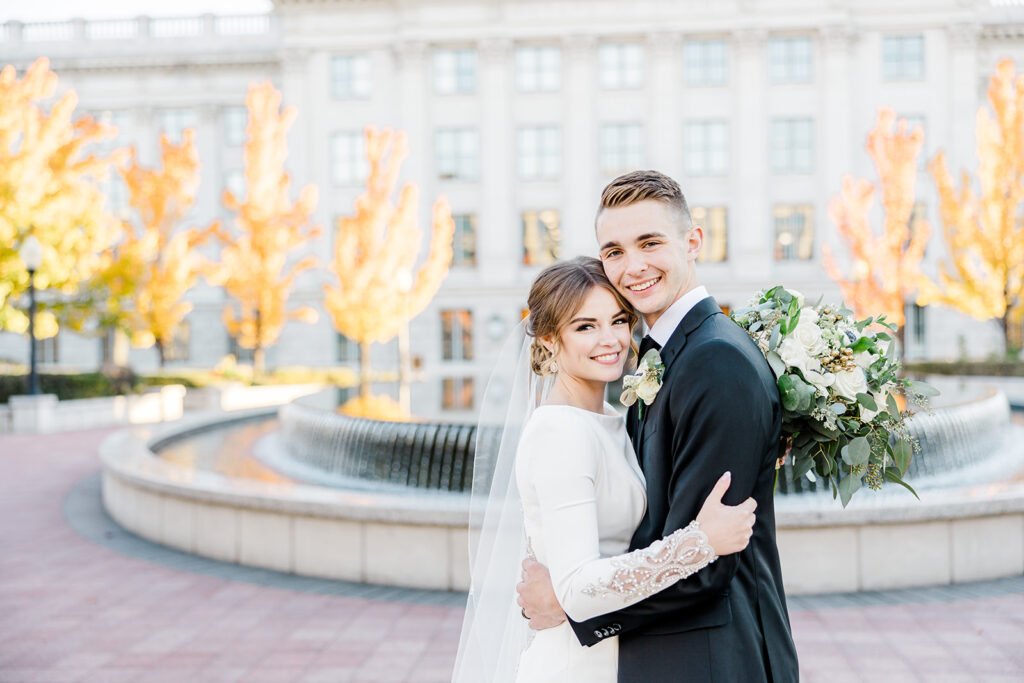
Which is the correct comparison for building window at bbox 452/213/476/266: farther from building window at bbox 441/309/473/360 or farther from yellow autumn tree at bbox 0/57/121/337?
yellow autumn tree at bbox 0/57/121/337

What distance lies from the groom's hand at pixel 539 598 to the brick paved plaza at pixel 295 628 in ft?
8.98

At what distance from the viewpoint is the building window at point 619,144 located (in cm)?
3322

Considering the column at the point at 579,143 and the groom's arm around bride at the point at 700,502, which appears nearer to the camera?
the groom's arm around bride at the point at 700,502

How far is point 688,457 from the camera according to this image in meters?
2.02

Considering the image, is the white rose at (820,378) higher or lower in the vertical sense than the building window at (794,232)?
lower

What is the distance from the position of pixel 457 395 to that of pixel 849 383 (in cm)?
1247

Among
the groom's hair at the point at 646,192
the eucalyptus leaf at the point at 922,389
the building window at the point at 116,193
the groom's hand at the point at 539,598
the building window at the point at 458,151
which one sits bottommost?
the groom's hand at the point at 539,598

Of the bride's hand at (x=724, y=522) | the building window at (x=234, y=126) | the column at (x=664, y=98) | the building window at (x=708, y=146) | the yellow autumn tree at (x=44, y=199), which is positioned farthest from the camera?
the building window at (x=234, y=126)

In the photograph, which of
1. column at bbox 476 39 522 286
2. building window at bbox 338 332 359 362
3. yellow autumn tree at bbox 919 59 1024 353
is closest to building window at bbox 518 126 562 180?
column at bbox 476 39 522 286

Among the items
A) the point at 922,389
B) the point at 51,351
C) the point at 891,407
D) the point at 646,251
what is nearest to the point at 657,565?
the point at 646,251

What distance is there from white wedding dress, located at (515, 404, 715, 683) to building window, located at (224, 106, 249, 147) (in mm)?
38398

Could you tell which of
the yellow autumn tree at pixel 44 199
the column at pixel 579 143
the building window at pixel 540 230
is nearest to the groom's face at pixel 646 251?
the yellow autumn tree at pixel 44 199

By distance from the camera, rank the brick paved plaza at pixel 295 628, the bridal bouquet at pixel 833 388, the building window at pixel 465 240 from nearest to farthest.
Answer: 1. the bridal bouquet at pixel 833 388
2. the brick paved plaza at pixel 295 628
3. the building window at pixel 465 240

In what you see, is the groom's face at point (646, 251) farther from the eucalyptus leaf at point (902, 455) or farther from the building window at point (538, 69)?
the building window at point (538, 69)
